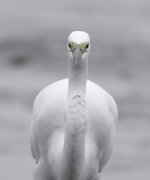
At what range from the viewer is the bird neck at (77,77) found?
6812 mm

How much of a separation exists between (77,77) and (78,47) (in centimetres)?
26

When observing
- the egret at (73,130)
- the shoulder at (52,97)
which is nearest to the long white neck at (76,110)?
the egret at (73,130)

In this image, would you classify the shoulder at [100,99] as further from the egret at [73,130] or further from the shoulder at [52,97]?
the shoulder at [52,97]

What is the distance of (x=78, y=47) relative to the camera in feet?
22.0

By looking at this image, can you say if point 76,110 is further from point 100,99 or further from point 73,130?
point 100,99

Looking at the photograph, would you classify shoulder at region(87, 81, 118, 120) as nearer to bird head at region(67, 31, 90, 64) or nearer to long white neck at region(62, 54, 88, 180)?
long white neck at region(62, 54, 88, 180)

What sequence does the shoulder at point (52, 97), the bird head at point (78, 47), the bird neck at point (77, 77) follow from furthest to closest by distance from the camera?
the shoulder at point (52, 97)
the bird neck at point (77, 77)
the bird head at point (78, 47)

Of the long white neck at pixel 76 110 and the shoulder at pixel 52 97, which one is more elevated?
the shoulder at pixel 52 97

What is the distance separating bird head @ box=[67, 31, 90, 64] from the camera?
6703 mm

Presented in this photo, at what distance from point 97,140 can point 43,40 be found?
5755mm

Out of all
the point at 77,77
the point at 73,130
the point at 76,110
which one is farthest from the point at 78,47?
the point at 73,130

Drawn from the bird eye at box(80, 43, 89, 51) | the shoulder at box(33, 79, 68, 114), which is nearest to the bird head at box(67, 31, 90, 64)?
the bird eye at box(80, 43, 89, 51)

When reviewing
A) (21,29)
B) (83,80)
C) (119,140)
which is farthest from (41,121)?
(21,29)

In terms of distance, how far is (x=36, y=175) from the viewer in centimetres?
786
